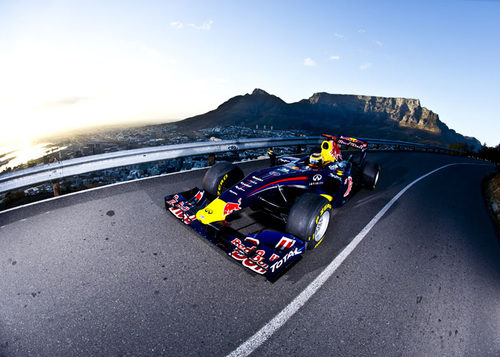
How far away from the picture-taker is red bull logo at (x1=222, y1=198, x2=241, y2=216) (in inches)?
138

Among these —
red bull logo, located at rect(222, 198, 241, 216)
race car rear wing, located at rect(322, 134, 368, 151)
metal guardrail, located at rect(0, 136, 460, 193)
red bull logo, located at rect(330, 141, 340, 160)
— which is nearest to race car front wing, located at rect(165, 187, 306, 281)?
red bull logo, located at rect(222, 198, 241, 216)

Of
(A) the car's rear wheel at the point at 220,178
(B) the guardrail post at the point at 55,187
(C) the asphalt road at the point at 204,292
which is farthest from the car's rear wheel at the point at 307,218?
(B) the guardrail post at the point at 55,187

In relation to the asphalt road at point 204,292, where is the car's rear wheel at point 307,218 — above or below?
above

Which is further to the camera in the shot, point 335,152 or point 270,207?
point 335,152

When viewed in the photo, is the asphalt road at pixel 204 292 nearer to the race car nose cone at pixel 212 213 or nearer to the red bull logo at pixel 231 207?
the race car nose cone at pixel 212 213

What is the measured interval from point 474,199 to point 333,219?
606 cm

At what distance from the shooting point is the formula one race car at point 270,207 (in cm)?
305

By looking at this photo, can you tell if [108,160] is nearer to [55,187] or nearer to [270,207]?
[55,187]

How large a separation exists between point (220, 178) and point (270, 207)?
110 cm

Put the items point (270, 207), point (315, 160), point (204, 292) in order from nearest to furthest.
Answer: point (204, 292) < point (270, 207) < point (315, 160)

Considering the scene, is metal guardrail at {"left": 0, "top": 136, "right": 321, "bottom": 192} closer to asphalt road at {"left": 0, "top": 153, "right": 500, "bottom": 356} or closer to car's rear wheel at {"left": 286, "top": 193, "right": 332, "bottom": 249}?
asphalt road at {"left": 0, "top": 153, "right": 500, "bottom": 356}

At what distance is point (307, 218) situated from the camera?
342 cm

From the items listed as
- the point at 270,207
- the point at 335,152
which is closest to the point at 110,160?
the point at 270,207

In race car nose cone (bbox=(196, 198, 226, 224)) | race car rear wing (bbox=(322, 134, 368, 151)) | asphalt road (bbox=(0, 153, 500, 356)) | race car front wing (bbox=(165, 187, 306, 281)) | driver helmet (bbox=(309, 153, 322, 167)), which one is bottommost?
asphalt road (bbox=(0, 153, 500, 356))
